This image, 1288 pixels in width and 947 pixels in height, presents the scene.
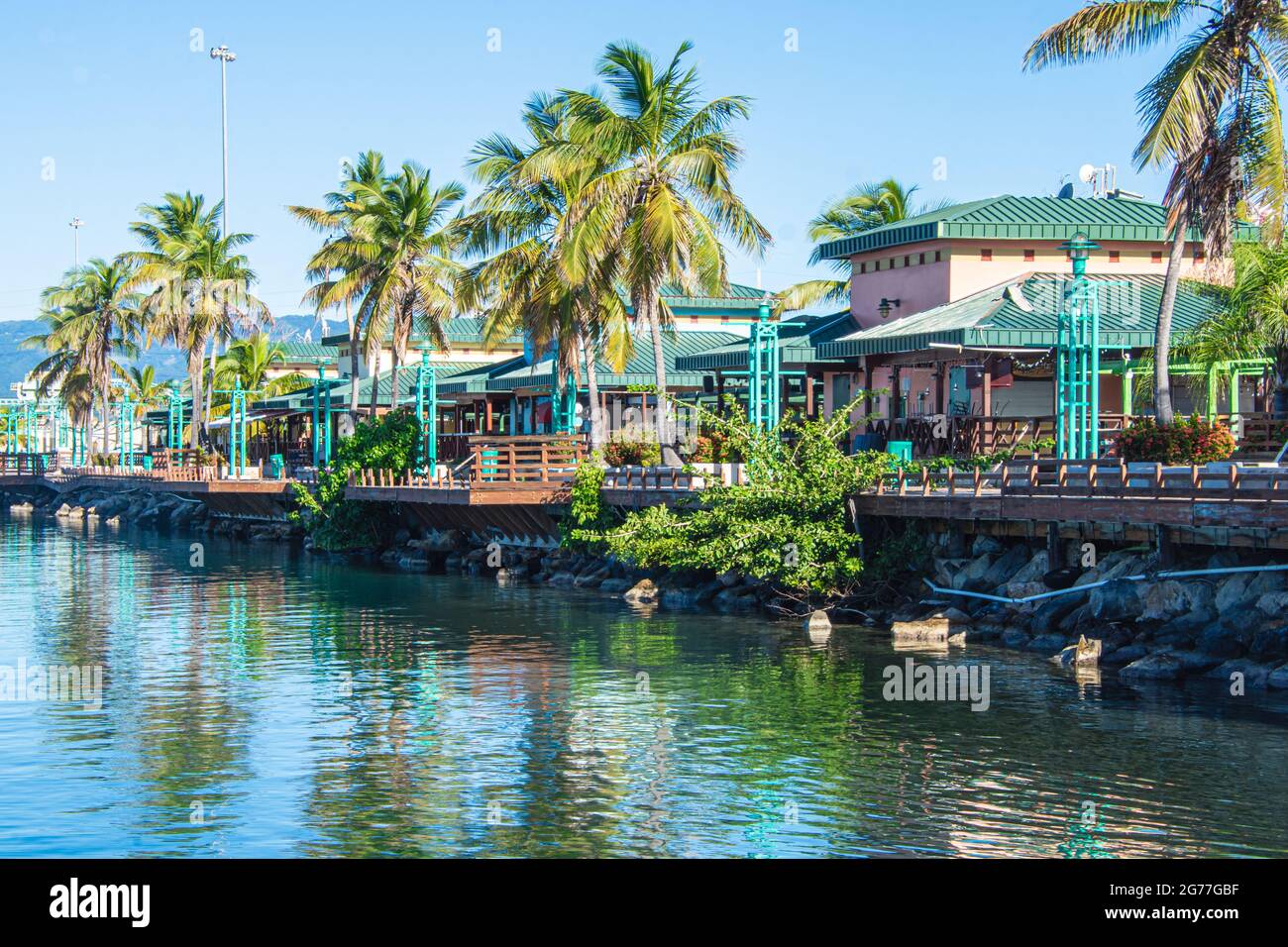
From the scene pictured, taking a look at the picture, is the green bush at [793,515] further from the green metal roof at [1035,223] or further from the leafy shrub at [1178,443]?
the green metal roof at [1035,223]

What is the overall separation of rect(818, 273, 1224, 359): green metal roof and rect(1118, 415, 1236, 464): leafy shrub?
7891 millimetres

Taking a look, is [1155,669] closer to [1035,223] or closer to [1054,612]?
[1054,612]

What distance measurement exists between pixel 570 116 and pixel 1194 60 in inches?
680

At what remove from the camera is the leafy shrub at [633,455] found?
41.0 metres

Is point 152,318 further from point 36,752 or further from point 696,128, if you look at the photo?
point 36,752

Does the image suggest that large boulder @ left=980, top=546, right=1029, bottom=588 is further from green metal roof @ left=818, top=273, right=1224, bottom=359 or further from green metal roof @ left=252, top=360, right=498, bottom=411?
green metal roof @ left=252, top=360, right=498, bottom=411

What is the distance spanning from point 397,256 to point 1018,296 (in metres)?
25.0

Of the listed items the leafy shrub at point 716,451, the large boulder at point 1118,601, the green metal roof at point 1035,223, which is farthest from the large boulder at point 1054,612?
the green metal roof at point 1035,223

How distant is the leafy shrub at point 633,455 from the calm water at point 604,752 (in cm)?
983

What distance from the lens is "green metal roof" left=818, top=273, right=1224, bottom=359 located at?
36562 mm

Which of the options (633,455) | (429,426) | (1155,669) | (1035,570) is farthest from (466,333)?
(1155,669)

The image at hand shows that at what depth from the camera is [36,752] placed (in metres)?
19.8

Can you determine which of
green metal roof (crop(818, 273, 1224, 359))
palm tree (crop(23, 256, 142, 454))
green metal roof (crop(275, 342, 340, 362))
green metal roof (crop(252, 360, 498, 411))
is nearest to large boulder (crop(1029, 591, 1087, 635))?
green metal roof (crop(818, 273, 1224, 359))
